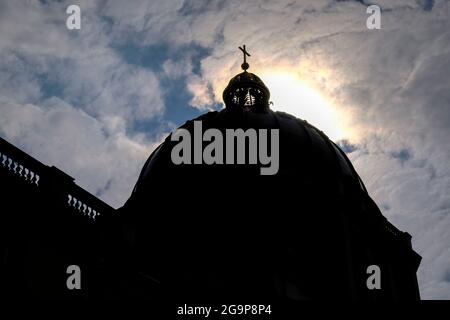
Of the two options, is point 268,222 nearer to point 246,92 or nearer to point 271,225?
point 271,225

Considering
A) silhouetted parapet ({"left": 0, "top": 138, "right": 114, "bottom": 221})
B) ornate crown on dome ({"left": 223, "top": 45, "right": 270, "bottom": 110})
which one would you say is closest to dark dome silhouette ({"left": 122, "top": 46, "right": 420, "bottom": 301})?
ornate crown on dome ({"left": 223, "top": 45, "right": 270, "bottom": 110})

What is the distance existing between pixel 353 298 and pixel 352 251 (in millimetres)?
3385

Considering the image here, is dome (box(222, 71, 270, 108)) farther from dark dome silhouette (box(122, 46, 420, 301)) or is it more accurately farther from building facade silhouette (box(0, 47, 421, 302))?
dark dome silhouette (box(122, 46, 420, 301))

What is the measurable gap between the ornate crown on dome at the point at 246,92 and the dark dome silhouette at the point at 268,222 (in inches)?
303

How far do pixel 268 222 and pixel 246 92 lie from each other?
1448 cm

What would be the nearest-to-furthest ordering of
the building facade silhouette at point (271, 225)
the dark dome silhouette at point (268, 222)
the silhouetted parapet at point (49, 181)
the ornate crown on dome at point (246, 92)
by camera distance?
1. the silhouetted parapet at point (49, 181)
2. the building facade silhouette at point (271, 225)
3. the dark dome silhouette at point (268, 222)
4. the ornate crown on dome at point (246, 92)

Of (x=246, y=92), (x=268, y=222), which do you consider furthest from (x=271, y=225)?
(x=246, y=92)

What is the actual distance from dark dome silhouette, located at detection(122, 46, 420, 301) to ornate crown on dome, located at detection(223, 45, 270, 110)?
25.2ft

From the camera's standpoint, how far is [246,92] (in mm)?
43750

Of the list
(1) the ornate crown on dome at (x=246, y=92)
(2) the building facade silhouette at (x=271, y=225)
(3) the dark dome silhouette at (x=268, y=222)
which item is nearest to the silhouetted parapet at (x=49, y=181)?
(2) the building facade silhouette at (x=271, y=225)

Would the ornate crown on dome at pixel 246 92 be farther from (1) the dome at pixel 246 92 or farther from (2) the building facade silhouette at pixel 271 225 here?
(2) the building facade silhouette at pixel 271 225

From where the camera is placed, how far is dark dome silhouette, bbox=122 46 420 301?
1181 inches

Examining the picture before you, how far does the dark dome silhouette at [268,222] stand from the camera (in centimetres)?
3000
